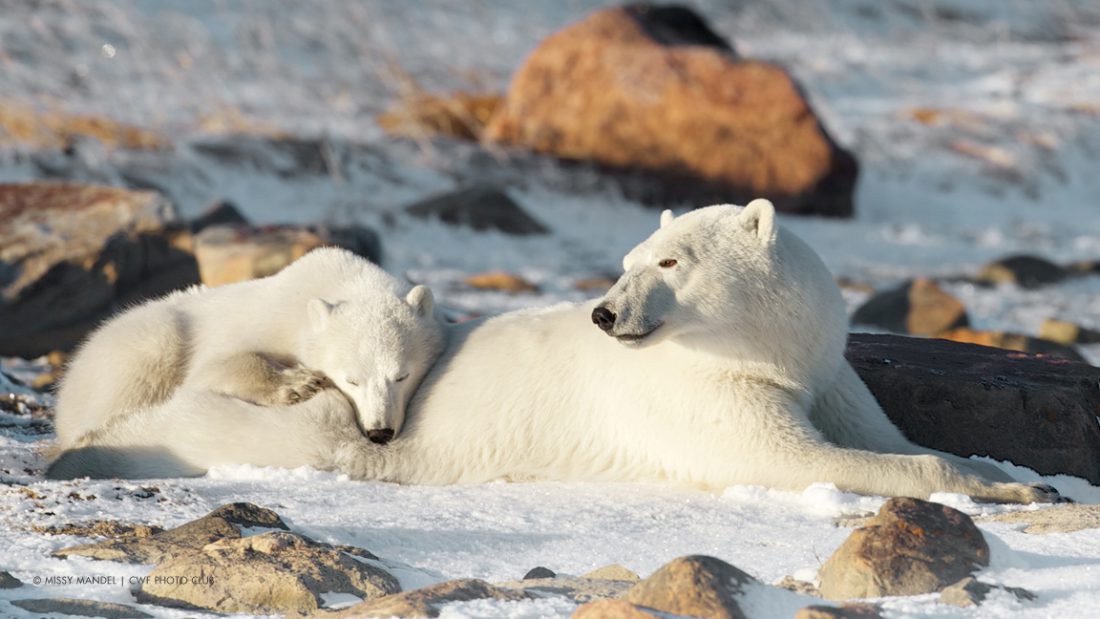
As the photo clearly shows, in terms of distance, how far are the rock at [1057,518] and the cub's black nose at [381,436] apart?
2.07 m

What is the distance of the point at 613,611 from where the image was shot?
2852 mm

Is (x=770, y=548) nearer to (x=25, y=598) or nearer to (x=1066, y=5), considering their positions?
(x=25, y=598)

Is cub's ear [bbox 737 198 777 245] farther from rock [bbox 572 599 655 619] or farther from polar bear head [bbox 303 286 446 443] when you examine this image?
rock [bbox 572 599 655 619]

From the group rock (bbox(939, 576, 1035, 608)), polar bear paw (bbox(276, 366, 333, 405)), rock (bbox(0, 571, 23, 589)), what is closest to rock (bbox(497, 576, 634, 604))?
rock (bbox(939, 576, 1035, 608))

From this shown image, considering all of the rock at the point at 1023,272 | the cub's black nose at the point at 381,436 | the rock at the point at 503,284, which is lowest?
the rock at the point at 1023,272

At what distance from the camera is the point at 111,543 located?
3652mm

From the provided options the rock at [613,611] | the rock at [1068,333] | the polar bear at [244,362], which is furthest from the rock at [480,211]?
the rock at [613,611]

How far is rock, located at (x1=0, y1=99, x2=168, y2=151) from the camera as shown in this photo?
14.0 meters

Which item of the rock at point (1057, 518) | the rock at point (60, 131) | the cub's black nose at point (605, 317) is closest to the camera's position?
the rock at point (1057, 518)

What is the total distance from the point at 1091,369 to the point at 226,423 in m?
3.46

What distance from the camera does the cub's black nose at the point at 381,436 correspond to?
5062 millimetres

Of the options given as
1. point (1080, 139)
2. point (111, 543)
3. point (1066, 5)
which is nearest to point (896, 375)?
point (111, 543)

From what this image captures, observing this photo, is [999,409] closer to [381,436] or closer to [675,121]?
[381,436]

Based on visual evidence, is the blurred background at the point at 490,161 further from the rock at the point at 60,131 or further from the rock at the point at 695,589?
the rock at the point at 695,589
